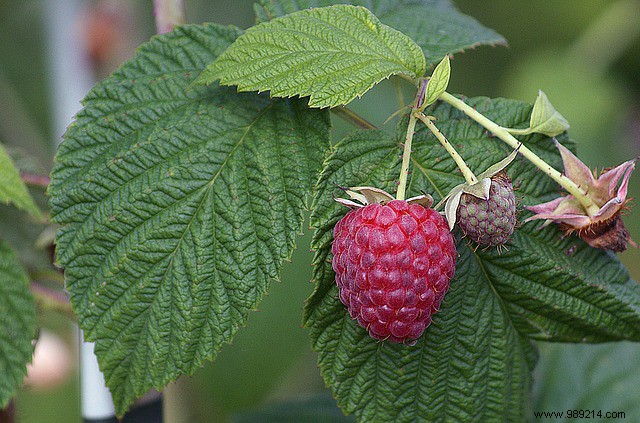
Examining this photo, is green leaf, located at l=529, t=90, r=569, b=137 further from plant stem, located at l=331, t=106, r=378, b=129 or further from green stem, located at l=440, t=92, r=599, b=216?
plant stem, located at l=331, t=106, r=378, b=129

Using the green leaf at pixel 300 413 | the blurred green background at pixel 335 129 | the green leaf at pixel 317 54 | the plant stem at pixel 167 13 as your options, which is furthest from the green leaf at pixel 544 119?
the green leaf at pixel 300 413

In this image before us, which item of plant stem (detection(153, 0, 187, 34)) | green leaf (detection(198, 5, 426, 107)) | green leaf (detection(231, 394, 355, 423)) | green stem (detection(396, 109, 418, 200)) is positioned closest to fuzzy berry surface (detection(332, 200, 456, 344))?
green stem (detection(396, 109, 418, 200))

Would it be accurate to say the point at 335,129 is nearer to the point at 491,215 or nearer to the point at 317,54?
the point at 317,54

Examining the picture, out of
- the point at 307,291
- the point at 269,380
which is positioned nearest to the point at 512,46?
the point at 307,291

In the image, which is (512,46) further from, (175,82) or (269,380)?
(175,82)

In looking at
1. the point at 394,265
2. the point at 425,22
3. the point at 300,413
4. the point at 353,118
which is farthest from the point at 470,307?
the point at 300,413
